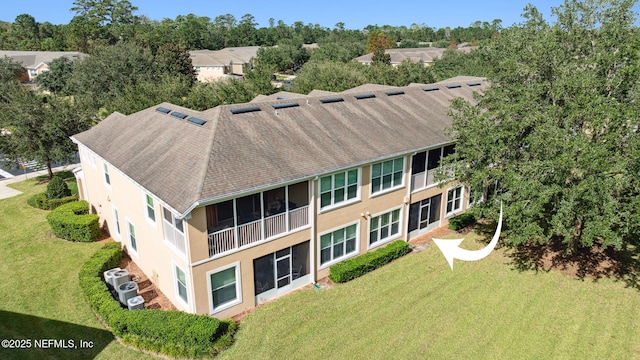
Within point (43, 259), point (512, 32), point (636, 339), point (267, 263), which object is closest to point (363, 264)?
point (267, 263)

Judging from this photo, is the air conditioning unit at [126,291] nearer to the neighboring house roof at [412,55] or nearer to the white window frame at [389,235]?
the white window frame at [389,235]

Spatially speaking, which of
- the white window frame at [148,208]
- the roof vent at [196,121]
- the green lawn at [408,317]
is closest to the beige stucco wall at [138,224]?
the white window frame at [148,208]

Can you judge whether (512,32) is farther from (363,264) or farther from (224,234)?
(224,234)

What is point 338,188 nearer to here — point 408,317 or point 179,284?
point 408,317

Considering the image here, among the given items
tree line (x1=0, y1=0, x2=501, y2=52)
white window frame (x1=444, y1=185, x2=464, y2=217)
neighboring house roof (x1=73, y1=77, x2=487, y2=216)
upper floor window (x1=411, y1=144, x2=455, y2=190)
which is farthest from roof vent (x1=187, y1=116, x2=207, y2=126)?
tree line (x1=0, y1=0, x2=501, y2=52)

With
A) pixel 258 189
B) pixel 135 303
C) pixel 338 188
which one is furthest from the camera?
pixel 338 188

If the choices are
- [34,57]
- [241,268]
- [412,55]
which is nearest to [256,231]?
[241,268]
